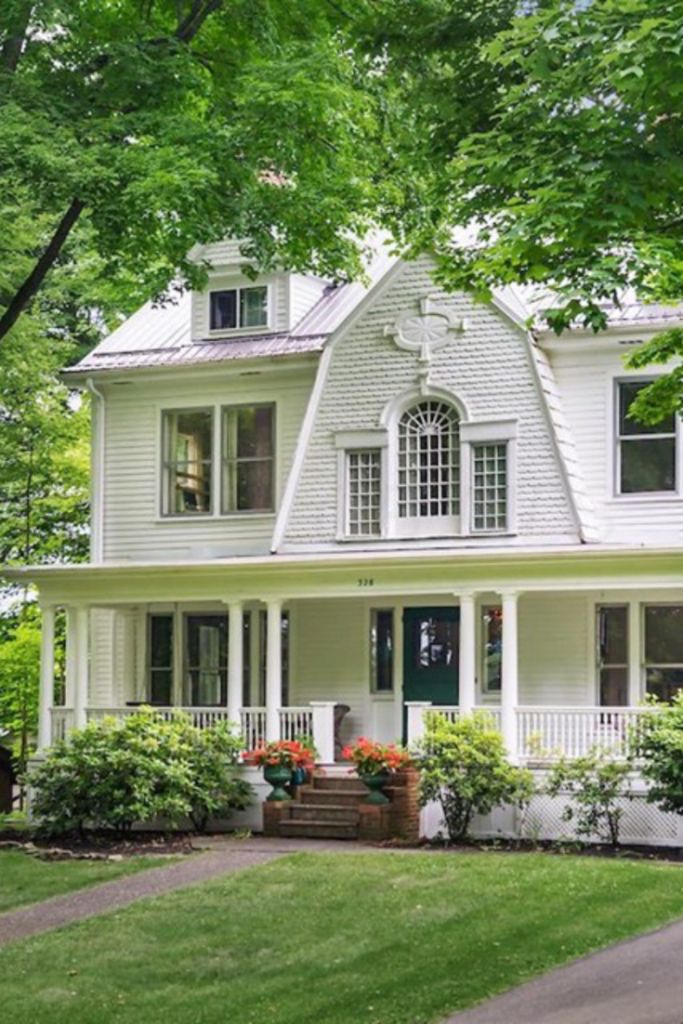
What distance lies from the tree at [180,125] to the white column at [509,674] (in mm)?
5314

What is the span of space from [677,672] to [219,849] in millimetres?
6832

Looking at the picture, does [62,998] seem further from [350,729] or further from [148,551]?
[148,551]

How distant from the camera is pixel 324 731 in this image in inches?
880

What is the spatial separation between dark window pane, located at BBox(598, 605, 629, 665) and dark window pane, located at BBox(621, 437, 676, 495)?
1674mm

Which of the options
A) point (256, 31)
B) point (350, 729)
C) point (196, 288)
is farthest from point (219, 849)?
point (256, 31)

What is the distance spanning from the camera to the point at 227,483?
25.6 metres

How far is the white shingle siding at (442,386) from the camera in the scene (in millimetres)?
22328

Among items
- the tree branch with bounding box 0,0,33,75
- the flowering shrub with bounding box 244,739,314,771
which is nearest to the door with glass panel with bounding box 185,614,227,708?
the flowering shrub with bounding box 244,739,314,771

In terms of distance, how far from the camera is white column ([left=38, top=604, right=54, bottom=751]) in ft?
78.2

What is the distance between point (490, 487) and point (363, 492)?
1914 millimetres

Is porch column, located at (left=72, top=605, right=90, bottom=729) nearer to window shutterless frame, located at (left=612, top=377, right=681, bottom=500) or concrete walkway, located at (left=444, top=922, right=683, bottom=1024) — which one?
window shutterless frame, located at (left=612, top=377, right=681, bottom=500)

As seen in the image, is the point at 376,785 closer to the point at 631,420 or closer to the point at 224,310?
the point at 631,420

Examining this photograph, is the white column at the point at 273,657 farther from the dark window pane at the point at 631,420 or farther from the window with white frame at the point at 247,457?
the dark window pane at the point at 631,420

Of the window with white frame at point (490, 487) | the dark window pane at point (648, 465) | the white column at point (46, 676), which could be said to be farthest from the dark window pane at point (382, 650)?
the white column at point (46, 676)
